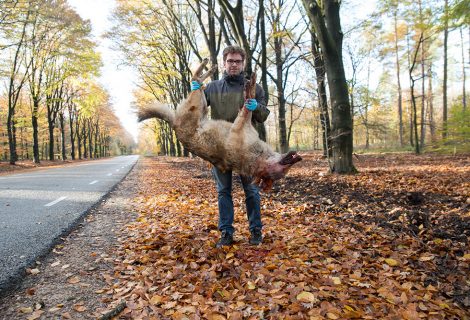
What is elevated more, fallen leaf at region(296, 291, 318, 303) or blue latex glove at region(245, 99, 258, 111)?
blue latex glove at region(245, 99, 258, 111)

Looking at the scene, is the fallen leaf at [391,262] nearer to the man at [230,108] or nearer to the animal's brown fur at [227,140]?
the man at [230,108]

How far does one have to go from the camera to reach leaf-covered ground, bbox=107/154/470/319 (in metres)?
2.79

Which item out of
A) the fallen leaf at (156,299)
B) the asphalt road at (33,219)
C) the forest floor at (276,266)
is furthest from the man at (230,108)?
the asphalt road at (33,219)

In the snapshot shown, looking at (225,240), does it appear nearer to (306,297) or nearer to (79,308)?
(306,297)

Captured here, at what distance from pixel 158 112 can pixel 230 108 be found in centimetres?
90

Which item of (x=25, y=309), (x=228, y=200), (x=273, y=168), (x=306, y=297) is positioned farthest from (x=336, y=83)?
(x=25, y=309)

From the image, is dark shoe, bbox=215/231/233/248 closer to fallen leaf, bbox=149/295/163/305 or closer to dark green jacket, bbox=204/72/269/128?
fallen leaf, bbox=149/295/163/305

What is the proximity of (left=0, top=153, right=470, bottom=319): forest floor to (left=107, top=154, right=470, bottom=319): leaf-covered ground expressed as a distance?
14 mm

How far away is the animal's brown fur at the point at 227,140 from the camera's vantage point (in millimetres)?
2957

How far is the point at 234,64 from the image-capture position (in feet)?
12.2

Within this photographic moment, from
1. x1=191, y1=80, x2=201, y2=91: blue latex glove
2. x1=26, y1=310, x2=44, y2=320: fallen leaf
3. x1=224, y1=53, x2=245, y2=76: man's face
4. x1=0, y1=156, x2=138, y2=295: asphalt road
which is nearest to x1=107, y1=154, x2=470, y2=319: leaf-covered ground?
x1=26, y1=310, x2=44, y2=320: fallen leaf

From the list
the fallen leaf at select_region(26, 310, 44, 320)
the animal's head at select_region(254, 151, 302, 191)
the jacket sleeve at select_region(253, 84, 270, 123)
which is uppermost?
the jacket sleeve at select_region(253, 84, 270, 123)

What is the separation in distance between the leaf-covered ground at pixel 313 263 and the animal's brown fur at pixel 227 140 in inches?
46.5

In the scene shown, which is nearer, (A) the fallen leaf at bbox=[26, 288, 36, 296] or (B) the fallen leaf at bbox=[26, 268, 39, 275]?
(A) the fallen leaf at bbox=[26, 288, 36, 296]
